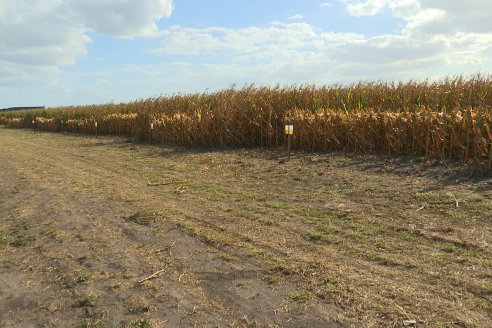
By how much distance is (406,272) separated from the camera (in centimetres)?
430

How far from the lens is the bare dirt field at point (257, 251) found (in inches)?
146

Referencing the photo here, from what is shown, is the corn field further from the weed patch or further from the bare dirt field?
the weed patch

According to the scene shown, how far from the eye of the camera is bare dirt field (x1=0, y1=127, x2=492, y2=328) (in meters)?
3.71

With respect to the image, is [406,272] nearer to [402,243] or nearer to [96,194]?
[402,243]

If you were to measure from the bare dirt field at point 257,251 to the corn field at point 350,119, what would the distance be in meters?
0.88

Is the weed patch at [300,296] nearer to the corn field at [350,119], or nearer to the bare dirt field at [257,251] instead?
the bare dirt field at [257,251]

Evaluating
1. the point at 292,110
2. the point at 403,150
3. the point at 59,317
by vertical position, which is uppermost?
the point at 292,110

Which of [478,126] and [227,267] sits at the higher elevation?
[478,126]

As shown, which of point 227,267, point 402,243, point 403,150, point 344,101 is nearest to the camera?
point 227,267

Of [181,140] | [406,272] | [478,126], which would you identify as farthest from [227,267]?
[181,140]

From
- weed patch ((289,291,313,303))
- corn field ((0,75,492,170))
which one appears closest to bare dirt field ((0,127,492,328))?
weed patch ((289,291,313,303))

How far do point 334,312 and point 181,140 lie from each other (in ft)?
48.5

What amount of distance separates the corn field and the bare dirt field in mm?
875

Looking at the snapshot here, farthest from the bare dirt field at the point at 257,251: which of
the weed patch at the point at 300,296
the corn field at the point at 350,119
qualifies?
the corn field at the point at 350,119
